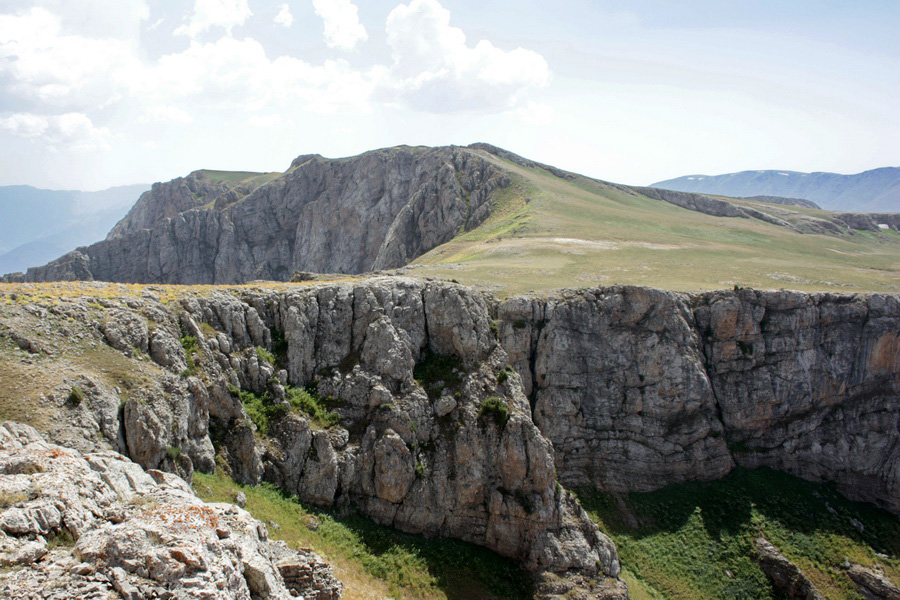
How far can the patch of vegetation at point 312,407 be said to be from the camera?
27.2 m

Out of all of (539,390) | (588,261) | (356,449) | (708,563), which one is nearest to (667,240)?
(588,261)

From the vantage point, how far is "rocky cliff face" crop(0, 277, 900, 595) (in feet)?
72.8

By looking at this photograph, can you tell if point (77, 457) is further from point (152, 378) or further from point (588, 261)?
point (588, 261)

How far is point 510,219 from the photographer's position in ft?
265

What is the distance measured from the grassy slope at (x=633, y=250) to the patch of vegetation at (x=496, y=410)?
13.9 metres

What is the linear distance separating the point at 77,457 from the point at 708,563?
35728mm

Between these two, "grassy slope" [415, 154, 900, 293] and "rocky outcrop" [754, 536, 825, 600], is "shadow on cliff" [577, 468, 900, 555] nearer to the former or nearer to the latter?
"rocky outcrop" [754, 536, 825, 600]

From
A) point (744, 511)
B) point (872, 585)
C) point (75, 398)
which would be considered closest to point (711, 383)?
point (744, 511)

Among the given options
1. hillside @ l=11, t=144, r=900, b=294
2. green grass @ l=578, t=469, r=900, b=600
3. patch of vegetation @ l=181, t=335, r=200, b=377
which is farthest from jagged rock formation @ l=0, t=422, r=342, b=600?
hillside @ l=11, t=144, r=900, b=294

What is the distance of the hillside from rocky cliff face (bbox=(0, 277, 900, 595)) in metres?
5.92

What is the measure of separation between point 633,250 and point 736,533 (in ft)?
127

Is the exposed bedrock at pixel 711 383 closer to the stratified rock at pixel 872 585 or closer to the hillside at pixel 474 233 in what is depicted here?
the hillside at pixel 474 233

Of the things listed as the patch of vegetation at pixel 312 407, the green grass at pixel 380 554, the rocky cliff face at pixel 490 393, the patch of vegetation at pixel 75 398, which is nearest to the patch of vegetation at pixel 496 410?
the rocky cliff face at pixel 490 393

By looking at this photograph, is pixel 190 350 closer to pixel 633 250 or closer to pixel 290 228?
pixel 633 250
